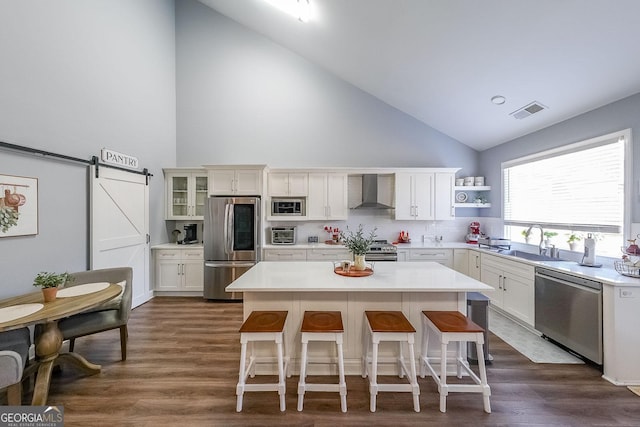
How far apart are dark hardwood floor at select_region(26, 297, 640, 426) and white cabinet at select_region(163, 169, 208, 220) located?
2557mm

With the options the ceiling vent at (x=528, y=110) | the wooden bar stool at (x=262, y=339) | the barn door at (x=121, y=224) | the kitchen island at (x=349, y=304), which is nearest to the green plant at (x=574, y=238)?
the ceiling vent at (x=528, y=110)

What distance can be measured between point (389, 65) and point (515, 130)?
2194 mm

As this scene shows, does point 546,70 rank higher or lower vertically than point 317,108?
lower

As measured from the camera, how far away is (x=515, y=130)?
12.8 ft

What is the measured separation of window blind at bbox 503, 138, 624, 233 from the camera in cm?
273

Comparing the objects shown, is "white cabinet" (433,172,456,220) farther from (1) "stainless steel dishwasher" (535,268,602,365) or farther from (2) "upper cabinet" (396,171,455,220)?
(1) "stainless steel dishwasher" (535,268,602,365)

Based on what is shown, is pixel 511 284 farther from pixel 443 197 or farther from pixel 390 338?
pixel 390 338

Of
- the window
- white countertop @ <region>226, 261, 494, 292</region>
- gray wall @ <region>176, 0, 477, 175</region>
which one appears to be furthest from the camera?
gray wall @ <region>176, 0, 477, 175</region>

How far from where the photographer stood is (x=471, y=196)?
16.2 feet

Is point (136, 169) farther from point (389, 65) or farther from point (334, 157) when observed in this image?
point (389, 65)

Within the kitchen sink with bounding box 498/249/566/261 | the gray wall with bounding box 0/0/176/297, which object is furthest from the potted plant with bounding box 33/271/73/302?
the kitchen sink with bounding box 498/249/566/261

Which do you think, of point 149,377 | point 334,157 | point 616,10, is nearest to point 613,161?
point 616,10

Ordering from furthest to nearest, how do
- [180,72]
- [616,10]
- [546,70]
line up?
1. [180,72]
2. [546,70]
3. [616,10]

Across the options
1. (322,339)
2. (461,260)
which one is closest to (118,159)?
(322,339)
